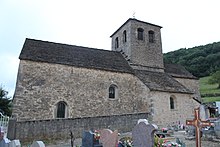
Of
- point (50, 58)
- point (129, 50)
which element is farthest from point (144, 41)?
point (50, 58)

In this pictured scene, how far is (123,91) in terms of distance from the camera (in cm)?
1814

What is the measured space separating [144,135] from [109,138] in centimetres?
155

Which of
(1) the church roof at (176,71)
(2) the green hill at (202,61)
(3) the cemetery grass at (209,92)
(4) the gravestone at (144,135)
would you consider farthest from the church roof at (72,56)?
(2) the green hill at (202,61)

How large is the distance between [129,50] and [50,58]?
9.22 metres

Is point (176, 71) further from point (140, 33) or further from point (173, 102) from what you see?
point (173, 102)

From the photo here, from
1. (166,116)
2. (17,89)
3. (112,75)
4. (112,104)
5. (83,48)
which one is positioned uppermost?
(83,48)

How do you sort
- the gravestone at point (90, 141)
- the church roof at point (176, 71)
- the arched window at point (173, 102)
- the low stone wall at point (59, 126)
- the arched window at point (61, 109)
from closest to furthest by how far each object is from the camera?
the gravestone at point (90, 141) → the low stone wall at point (59, 126) → the arched window at point (61, 109) → the arched window at point (173, 102) → the church roof at point (176, 71)

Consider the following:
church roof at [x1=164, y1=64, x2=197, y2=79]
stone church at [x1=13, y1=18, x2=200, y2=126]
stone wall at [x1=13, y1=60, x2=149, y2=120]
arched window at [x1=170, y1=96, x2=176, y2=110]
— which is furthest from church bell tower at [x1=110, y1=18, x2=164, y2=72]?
arched window at [x1=170, y1=96, x2=176, y2=110]

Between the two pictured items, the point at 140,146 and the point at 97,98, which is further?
the point at 97,98

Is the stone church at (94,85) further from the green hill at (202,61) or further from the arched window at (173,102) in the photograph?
the green hill at (202,61)

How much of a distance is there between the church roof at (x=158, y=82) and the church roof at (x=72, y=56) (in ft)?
4.92

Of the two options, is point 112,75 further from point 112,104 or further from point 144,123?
point 144,123

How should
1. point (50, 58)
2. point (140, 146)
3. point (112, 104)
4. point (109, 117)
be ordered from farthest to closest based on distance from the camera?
1. point (112, 104)
2. point (50, 58)
3. point (109, 117)
4. point (140, 146)

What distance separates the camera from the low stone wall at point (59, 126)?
36.0 ft
